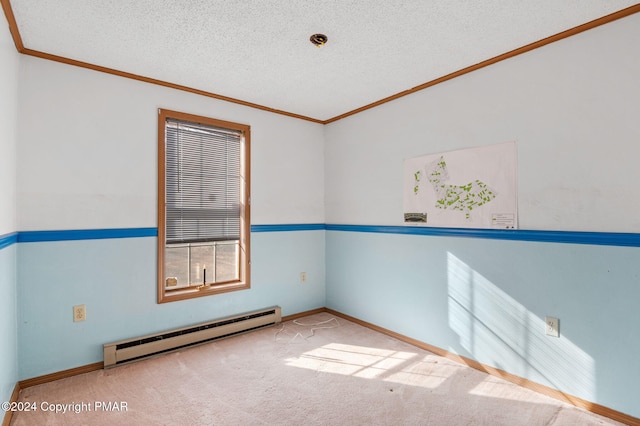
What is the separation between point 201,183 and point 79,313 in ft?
4.78

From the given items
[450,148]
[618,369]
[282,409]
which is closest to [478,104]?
[450,148]

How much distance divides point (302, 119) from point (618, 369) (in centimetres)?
352

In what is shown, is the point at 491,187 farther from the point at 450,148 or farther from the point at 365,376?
the point at 365,376

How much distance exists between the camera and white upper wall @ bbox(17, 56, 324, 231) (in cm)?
239

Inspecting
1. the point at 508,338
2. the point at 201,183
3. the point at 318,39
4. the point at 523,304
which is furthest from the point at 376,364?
the point at 318,39

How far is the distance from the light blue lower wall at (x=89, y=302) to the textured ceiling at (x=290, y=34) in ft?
4.91

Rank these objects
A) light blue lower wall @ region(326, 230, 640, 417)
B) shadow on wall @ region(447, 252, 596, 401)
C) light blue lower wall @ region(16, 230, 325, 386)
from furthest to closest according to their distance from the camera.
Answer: light blue lower wall @ region(16, 230, 325, 386)
shadow on wall @ region(447, 252, 596, 401)
light blue lower wall @ region(326, 230, 640, 417)

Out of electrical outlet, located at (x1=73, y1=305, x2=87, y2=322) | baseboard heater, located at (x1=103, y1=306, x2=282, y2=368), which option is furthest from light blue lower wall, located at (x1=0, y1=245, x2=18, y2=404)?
baseboard heater, located at (x1=103, y1=306, x2=282, y2=368)

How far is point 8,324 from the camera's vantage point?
204cm

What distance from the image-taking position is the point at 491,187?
253 cm

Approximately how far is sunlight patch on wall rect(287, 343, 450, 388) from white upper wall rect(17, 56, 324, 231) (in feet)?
6.15

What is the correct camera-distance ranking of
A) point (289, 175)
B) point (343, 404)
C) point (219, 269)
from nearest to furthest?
point (343, 404) → point (219, 269) → point (289, 175)

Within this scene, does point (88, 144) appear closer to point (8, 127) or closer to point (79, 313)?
point (8, 127)

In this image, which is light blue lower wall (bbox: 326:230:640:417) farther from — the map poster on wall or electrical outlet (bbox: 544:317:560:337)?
the map poster on wall
